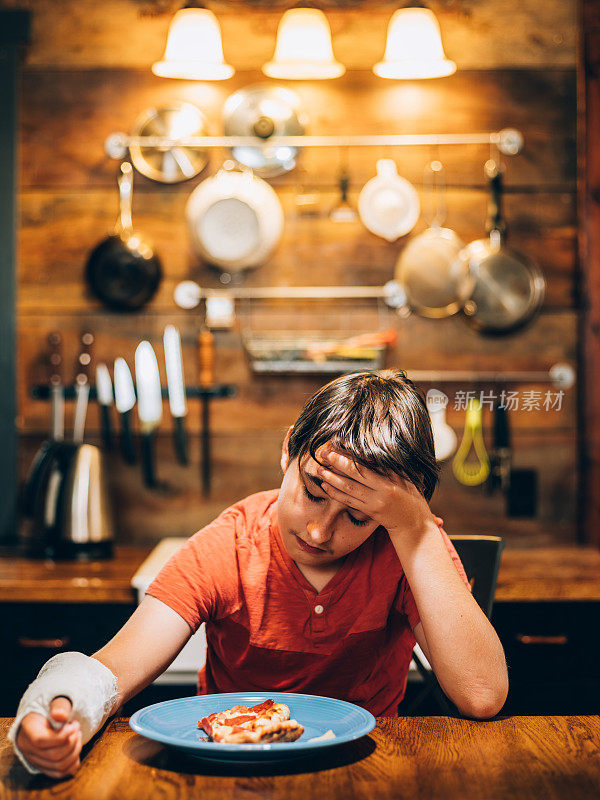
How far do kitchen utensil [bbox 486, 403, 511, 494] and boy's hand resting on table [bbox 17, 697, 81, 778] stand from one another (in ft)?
6.29

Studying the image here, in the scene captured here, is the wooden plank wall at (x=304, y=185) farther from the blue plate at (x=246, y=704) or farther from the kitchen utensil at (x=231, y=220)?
the blue plate at (x=246, y=704)

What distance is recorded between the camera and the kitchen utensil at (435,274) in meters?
2.64

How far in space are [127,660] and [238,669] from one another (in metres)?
0.25

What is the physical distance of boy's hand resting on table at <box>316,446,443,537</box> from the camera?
4.10 feet

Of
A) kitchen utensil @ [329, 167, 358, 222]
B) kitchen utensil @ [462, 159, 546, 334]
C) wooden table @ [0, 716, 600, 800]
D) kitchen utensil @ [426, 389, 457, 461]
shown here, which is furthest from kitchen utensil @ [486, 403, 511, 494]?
wooden table @ [0, 716, 600, 800]

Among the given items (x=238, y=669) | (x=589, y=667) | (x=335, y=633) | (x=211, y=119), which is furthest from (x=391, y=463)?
(x=211, y=119)

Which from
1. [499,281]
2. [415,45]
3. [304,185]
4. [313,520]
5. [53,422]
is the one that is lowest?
[313,520]

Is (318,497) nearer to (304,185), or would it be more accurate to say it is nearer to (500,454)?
(500,454)

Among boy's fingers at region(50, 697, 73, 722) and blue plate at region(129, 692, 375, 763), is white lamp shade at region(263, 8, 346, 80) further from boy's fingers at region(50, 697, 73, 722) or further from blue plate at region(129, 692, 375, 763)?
boy's fingers at region(50, 697, 73, 722)

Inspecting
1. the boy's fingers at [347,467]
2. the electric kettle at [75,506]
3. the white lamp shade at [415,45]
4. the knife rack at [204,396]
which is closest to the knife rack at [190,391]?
the knife rack at [204,396]

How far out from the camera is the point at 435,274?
2.66 m

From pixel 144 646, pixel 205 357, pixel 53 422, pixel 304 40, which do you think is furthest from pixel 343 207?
pixel 144 646

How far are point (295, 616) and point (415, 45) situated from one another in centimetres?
172

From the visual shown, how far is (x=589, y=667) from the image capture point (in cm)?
227
